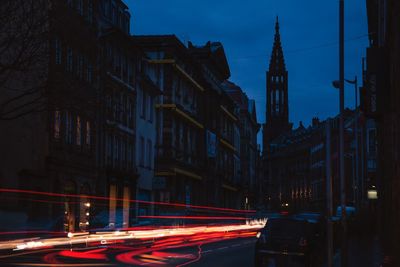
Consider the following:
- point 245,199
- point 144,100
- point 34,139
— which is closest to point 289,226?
point 34,139

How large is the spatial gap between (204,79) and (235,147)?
76.2ft

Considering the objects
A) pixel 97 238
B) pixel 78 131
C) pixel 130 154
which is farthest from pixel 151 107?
pixel 97 238

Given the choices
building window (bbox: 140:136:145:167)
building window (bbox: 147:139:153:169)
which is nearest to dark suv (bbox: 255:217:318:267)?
building window (bbox: 140:136:145:167)

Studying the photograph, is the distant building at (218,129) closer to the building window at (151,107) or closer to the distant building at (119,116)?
the building window at (151,107)

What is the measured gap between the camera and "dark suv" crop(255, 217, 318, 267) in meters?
21.0

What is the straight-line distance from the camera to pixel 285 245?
21219 mm

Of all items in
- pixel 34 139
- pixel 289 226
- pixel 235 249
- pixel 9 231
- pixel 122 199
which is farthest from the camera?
pixel 122 199

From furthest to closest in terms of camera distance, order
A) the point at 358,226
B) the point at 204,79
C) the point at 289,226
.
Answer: the point at 204,79 < the point at 358,226 < the point at 289,226

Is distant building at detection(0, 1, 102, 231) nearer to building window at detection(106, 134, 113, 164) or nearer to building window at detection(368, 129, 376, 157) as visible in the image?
building window at detection(106, 134, 113, 164)

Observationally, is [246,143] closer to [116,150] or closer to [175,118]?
[175,118]

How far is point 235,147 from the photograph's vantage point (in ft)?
→ 302

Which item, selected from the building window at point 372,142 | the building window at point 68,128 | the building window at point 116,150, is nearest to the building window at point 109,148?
the building window at point 116,150

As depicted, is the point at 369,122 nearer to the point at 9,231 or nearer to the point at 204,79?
the point at 204,79

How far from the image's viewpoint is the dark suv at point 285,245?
21.0 m
